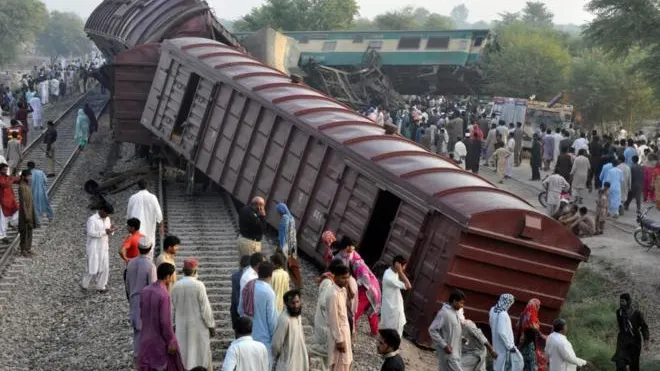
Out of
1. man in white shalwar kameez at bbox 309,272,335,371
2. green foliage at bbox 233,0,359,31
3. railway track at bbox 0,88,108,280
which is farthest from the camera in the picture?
green foliage at bbox 233,0,359,31

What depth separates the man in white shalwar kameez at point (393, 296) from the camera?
9805 millimetres

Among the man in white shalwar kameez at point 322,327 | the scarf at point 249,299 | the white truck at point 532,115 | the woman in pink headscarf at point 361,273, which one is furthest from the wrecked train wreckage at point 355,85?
the scarf at point 249,299

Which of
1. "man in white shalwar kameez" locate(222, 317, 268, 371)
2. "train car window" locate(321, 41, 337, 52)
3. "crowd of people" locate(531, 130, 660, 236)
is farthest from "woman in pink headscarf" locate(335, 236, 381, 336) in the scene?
"train car window" locate(321, 41, 337, 52)

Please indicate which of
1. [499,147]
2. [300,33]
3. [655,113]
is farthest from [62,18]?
[499,147]

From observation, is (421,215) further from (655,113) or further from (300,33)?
(300,33)

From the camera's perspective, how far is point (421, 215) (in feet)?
38.1

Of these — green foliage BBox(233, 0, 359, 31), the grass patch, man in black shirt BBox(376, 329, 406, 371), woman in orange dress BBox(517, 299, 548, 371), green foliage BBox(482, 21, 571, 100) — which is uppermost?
green foliage BBox(233, 0, 359, 31)

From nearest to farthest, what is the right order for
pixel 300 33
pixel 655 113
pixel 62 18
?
pixel 655 113
pixel 300 33
pixel 62 18

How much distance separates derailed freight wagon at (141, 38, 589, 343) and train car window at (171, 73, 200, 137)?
0.13 feet

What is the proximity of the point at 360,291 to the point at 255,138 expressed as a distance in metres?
6.04

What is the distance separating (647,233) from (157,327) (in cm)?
1174

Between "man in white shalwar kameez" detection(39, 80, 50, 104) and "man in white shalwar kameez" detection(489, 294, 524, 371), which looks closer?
"man in white shalwar kameez" detection(489, 294, 524, 371)

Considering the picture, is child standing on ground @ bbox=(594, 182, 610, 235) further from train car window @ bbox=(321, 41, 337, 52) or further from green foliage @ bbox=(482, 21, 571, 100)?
train car window @ bbox=(321, 41, 337, 52)

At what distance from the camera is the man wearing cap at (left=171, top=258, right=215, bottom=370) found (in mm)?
8539
